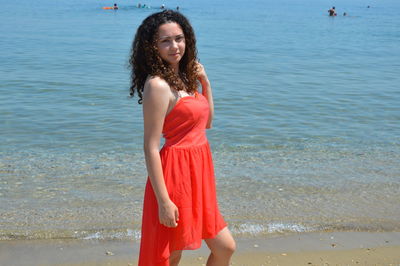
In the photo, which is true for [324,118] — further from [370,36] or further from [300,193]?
[370,36]

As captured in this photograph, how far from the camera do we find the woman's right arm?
2.97m

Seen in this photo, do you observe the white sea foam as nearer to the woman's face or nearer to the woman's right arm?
the woman's right arm

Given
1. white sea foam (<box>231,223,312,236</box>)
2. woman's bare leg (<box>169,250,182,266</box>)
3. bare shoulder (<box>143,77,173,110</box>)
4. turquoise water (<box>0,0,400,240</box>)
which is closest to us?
bare shoulder (<box>143,77,173,110</box>)

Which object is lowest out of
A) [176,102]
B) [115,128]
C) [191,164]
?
[115,128]

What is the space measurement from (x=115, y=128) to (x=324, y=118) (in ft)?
13.4

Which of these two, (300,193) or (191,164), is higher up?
(191,164)

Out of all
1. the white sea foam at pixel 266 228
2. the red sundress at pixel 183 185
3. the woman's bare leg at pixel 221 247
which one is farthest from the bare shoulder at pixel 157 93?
the white sea foam at pixel 266 228

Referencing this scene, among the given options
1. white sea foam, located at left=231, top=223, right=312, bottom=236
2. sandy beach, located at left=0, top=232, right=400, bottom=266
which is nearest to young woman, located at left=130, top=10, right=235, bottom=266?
sandy beach, located at left=0, top=232, right=400, bottom=266

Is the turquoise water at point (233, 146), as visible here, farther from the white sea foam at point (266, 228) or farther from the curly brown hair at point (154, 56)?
the curly brown hair at point (154, 56)

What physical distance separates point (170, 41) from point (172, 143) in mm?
557

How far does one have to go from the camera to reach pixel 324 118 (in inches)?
439

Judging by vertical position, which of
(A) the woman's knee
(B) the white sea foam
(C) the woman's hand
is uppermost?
(C) the woman's hand

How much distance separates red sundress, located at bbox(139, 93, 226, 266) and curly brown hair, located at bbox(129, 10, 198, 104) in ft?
0.36

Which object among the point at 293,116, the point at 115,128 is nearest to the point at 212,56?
the point at 293,116
